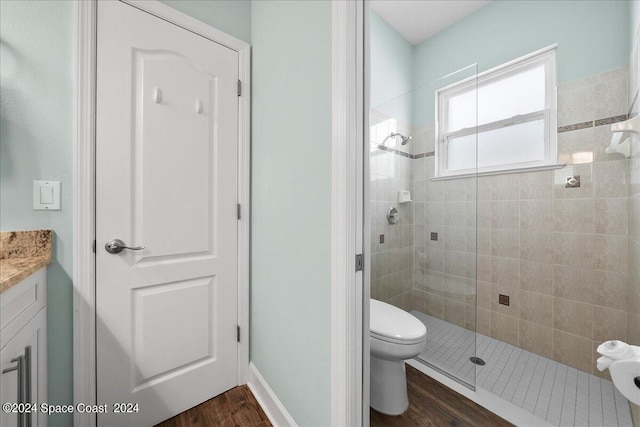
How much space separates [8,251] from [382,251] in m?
2.06

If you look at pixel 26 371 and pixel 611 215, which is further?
pixel 611 215

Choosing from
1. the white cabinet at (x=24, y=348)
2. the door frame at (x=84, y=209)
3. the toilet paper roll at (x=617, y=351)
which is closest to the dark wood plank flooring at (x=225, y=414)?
the door frame at (x=84, y=209)

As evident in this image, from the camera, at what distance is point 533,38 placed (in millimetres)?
1932

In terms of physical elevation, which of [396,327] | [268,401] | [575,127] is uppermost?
[575,127]

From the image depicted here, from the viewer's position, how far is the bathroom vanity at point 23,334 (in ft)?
2.32

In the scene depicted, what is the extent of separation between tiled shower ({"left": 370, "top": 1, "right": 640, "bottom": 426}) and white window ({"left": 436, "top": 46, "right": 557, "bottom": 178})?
0.09 metres

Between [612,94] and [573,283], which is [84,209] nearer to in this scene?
[573,283]

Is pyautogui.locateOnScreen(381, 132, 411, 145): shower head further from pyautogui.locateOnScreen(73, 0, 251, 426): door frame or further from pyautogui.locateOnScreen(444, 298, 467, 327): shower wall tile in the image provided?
pyautogui.locateOnScreen(73, 0, 251, 426): door frame

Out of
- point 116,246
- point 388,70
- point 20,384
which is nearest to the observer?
point 20,384

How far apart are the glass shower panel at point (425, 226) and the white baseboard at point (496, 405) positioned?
139 mm

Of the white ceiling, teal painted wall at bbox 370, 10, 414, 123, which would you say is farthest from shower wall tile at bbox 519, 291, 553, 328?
the white ceiling

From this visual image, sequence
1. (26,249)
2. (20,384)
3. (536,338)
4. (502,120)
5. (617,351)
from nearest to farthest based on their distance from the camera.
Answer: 1. (617,351)
2. (20,384)
3. (26,249)
4. (536,338)
5. (502,120)

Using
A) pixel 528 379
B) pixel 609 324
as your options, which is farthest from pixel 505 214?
pixel 528 379

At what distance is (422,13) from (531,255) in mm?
2201
